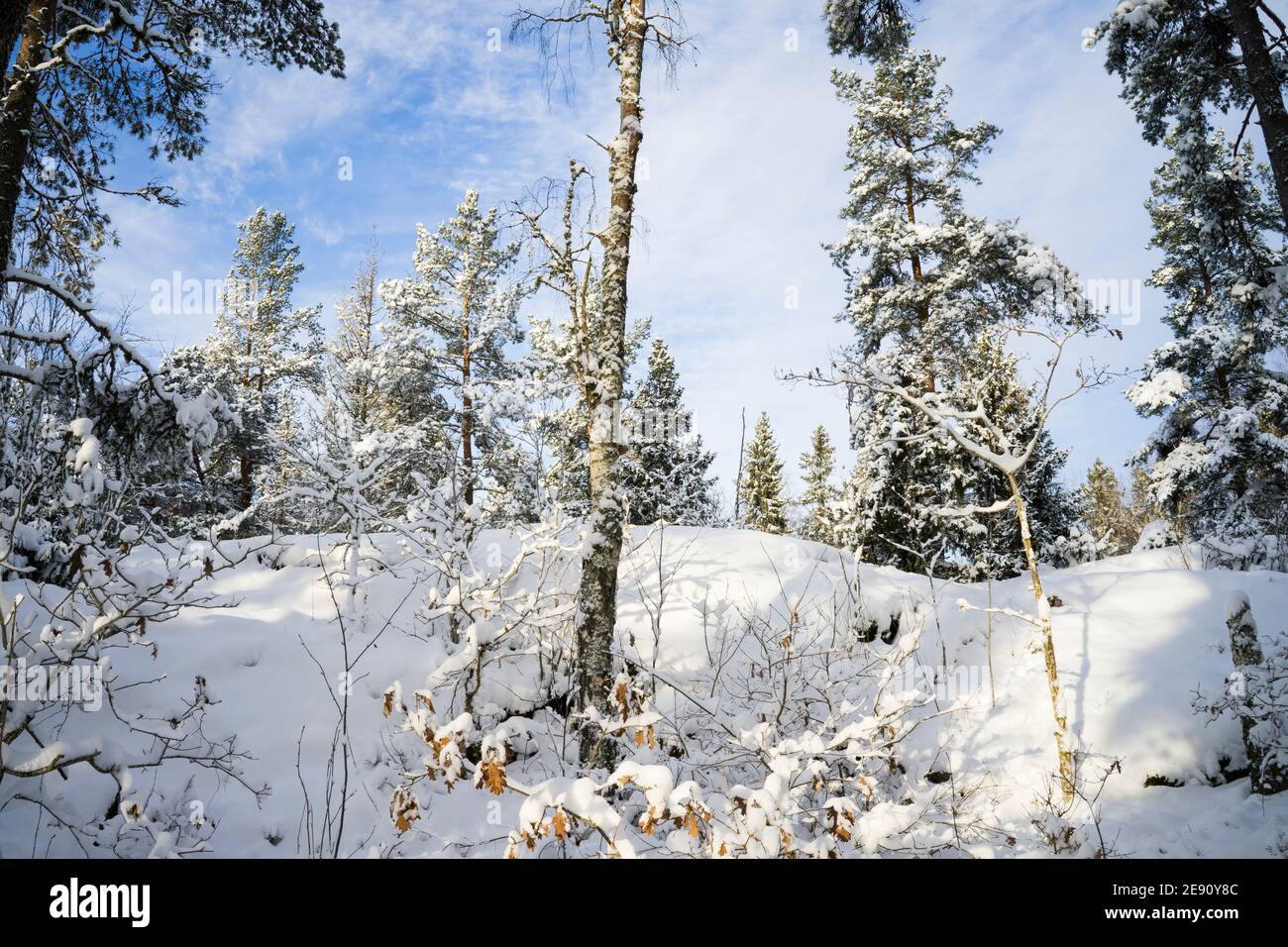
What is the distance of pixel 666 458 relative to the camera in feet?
63.2

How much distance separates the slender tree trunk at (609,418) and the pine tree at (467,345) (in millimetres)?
9960

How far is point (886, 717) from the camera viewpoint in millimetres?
3863

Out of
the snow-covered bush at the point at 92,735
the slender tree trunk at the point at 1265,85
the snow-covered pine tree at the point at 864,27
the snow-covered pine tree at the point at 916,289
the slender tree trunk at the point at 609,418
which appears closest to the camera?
the snow-covered bush at the point at 92,735

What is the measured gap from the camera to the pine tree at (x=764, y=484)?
2827 cm

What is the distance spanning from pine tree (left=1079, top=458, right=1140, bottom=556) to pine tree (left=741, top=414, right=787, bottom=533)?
54.1 feet

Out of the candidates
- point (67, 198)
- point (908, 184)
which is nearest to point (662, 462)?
point (908, 184)

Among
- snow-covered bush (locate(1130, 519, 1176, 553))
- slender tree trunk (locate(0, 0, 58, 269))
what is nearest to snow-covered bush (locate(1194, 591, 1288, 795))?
slender tree trunk (locate(0, 0, 58, 269))

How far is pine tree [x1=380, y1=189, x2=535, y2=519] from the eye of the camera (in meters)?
16.0

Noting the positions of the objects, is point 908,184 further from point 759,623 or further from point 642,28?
point 759,623

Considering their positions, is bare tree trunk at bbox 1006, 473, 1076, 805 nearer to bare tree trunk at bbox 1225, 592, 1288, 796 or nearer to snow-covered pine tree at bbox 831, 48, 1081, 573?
bare tree trunk at bbox 1225, 592, 1288, 796

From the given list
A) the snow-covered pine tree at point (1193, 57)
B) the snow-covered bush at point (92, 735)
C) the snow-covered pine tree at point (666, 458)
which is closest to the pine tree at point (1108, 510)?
the snow-covered pine tree at point (666, 458)

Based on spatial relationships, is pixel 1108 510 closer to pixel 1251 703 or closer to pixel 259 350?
pixel 1251 703

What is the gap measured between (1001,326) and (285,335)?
67.3 feet

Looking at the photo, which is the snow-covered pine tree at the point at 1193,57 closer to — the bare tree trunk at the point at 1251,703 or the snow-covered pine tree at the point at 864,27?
the snow-covered pine tree at the point at 864,27
